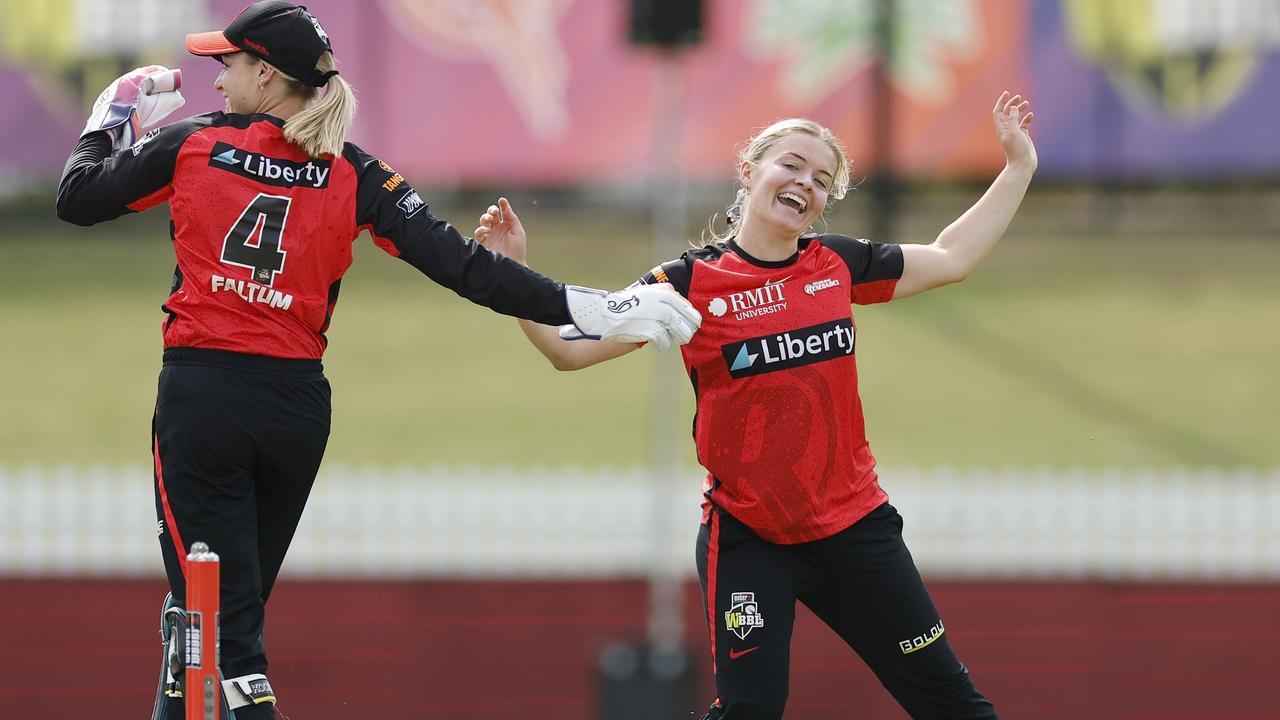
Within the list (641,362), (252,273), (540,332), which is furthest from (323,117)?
(641,362)

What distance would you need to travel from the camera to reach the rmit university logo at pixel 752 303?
451 cm

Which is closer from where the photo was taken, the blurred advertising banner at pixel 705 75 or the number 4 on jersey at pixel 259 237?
the number 4 on jersey at pixel 259 237

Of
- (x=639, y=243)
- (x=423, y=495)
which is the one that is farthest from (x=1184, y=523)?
(x=639, y=243)

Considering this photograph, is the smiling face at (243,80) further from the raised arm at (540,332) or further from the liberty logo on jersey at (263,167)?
the raised arm at (540,332)

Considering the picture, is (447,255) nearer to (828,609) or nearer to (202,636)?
(202,636)

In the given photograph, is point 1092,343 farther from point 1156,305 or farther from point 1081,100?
point 1081,100

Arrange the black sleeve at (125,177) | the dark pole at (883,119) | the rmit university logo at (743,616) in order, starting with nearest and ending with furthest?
the black sleeve at (125,177) → the rmit university logo at (743,616) → the dark pole at (883,119)

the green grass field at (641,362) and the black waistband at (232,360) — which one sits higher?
the green grass field at (641,362)

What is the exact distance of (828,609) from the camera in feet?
15.0

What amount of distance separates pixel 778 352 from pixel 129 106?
1795mm

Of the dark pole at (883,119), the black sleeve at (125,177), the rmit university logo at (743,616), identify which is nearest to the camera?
the black sleeve at (125,177)

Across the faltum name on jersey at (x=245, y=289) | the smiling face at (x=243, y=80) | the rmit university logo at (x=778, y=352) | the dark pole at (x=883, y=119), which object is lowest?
the rmit university logo at (x=778, y=352)

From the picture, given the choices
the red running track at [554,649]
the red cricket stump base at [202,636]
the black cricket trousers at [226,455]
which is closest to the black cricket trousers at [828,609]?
the black cricket trousers at [226,455]

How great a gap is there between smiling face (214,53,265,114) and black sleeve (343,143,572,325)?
27 centimetres
